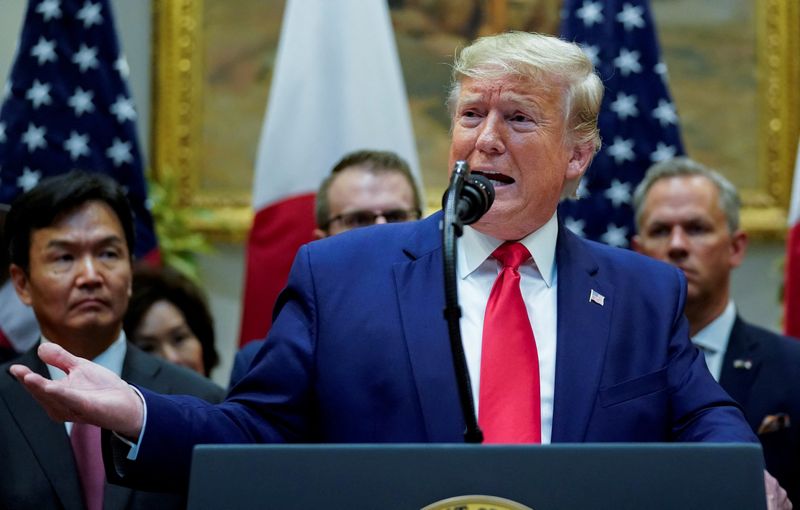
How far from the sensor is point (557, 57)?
102 inches

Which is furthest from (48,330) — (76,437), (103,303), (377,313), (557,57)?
(557,57)

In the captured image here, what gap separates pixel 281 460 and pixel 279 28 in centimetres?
570

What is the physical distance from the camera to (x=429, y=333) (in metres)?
2.42

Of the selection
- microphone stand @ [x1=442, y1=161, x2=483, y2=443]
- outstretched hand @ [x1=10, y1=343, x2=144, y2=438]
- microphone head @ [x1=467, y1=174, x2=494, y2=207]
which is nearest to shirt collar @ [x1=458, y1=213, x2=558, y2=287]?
microphone head @ [x1=467, y1=174, x2=494, y2=207]

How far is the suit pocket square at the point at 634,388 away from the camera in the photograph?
7.97 ft

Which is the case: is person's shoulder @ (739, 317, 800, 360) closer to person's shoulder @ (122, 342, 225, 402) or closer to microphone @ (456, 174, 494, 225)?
person's shoulder @ (122, 342, 225, 402)

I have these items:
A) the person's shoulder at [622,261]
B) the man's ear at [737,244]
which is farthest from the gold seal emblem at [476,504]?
the man's ear at [737,244]

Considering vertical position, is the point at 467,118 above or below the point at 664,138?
above

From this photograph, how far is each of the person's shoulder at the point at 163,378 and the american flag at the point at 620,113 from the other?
2256 millimetres

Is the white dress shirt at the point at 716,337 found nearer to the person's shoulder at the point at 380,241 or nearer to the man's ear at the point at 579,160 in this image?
the man's ear at the point at 579,160

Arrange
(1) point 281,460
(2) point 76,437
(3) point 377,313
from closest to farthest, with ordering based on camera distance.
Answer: (1) point 281,460 → (3) point 377,313 → (2) point 76,437

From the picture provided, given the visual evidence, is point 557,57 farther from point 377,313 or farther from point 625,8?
point 625,8

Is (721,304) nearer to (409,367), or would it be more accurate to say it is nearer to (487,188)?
(409,367)

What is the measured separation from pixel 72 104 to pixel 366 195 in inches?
65.5
